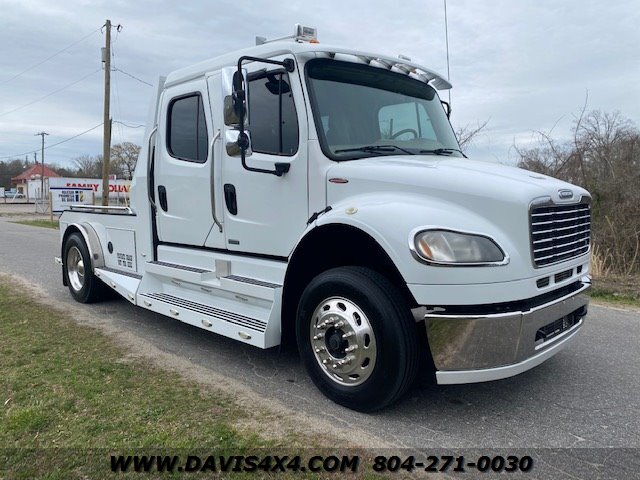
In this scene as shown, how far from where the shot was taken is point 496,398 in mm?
3844

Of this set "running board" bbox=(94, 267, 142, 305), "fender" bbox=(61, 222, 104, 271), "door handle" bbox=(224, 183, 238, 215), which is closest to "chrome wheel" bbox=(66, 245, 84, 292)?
"fender" bbox=(61, 222, 104, 271)

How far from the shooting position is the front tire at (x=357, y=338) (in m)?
3.32

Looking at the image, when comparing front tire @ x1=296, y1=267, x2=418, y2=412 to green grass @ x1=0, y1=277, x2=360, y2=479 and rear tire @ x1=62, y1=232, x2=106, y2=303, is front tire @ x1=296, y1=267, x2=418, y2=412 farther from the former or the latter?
rear tire @ x1=62, y1=232, x2=106, y2=303

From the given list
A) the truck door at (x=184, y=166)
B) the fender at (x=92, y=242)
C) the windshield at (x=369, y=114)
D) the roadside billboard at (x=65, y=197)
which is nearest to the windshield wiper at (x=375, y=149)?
the windshield at (x=369, y=114)

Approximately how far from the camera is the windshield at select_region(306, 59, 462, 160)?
13.3 feet

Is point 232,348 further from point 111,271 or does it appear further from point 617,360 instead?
point 617,360

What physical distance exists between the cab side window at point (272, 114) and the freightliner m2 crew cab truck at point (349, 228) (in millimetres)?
12

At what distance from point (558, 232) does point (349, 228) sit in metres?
1.39

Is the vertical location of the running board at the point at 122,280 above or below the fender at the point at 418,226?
below

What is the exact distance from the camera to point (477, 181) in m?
3.39

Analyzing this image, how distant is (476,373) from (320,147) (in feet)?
6.30

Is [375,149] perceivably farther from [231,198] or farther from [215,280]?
[215,280]

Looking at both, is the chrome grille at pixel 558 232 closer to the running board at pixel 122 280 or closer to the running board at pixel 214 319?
the running board at pixel 214 319

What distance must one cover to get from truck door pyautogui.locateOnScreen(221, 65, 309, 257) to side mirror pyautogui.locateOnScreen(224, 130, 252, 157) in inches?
4.3
